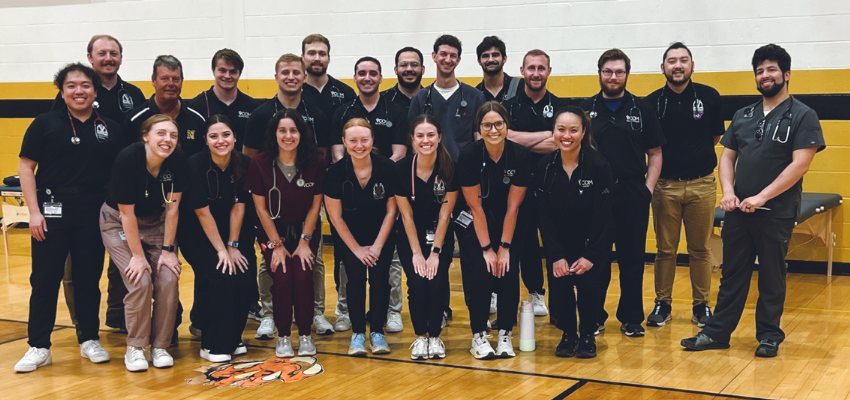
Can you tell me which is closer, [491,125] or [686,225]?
[491,125]

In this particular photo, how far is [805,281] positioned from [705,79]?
1.71 m

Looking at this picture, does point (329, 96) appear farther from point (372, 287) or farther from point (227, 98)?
point (372, 287)

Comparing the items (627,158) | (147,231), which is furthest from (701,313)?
(147,231)

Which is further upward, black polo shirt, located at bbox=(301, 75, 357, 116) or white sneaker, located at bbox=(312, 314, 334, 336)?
black polo shirt, located at bbox=(301, 75, 357, 116)

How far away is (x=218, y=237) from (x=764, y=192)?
279cm

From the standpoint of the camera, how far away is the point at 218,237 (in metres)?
4.39

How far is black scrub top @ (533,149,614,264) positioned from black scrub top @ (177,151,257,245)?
62.0 inches

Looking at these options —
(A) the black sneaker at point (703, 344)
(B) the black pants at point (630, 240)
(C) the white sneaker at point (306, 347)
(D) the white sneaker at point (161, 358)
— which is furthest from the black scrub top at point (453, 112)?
(D) the white sneaker at point (161, 358)

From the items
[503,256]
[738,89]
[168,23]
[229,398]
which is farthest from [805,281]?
[168,23]

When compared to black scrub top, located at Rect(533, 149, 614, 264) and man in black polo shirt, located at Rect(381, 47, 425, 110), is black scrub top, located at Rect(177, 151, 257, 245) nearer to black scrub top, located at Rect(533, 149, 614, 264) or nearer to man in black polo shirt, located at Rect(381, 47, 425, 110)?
man in black polo shirt, located at Rect(381, 47, 425, 110)

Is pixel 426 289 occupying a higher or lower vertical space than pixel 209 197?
lower

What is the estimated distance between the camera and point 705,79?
6.60 metres

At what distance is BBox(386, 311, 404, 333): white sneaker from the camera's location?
496 centimetres

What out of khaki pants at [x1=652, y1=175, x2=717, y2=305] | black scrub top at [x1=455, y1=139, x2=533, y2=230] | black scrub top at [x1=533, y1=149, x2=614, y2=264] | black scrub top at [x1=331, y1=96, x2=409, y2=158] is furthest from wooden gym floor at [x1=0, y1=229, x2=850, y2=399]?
black scrub top at [x1=331, y1=96, x2=409, y2=158]
